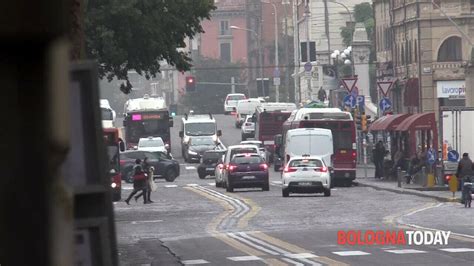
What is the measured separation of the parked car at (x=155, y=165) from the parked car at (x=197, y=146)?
17319 mm

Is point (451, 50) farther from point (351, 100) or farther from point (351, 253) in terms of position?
point (351, 253)

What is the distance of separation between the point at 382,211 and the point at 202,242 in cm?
1113

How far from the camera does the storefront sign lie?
73.9 m

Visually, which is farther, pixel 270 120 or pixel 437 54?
pixel 270 120

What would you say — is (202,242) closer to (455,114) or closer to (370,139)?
(455,114)

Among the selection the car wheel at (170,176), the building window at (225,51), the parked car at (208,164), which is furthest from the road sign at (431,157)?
the building window at (225,51)

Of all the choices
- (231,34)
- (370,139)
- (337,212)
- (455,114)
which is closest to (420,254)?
(337,212)

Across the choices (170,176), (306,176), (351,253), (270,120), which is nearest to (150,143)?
(270,120)

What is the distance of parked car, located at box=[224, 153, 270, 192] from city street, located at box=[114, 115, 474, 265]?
48cm

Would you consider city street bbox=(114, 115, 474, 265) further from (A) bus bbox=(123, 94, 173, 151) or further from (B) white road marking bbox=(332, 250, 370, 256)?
(A) bus bbox=(123, 94, 173, 151)

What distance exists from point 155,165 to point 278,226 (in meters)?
35.0

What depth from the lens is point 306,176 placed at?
146 feet

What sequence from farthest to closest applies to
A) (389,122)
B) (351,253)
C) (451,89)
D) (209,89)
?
(209,89) → (451,89) → (389,122) → (351,253)

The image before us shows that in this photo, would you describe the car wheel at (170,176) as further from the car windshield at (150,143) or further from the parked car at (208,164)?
the car windshield at (150,143)
